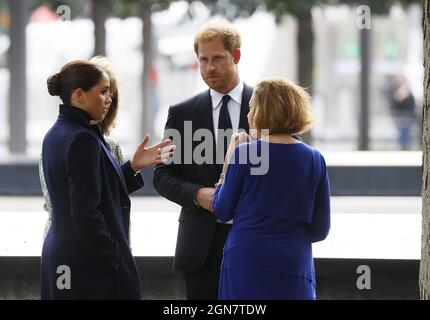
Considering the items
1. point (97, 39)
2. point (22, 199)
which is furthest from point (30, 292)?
point (97, 39)

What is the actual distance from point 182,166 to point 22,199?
829 centimetres

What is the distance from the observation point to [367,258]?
602cm

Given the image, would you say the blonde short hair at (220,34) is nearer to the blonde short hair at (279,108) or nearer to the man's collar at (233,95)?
the man's collar at (233,95)

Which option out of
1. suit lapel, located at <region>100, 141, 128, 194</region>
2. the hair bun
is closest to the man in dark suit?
suit lapel, located at <region>100, 141, 128, 194</region>

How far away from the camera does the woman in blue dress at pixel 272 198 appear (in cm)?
430

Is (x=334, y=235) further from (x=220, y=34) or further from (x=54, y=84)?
(x=54, y=84)

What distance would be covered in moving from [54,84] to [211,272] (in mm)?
1126

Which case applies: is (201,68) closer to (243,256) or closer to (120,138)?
(243,256)

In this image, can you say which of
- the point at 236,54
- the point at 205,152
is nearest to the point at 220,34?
the point at 236,54

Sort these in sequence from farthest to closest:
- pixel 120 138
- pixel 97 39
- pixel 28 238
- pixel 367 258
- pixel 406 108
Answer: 1. pixel 120 138
2. pixel 406 108
3. pixel 97 39
4. pixel 28 238
5. pixel 367 258

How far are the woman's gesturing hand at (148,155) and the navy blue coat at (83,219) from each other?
0.22 m

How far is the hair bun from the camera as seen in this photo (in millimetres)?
4418

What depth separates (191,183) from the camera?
4.88 meters

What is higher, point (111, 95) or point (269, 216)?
point (111, 95)
